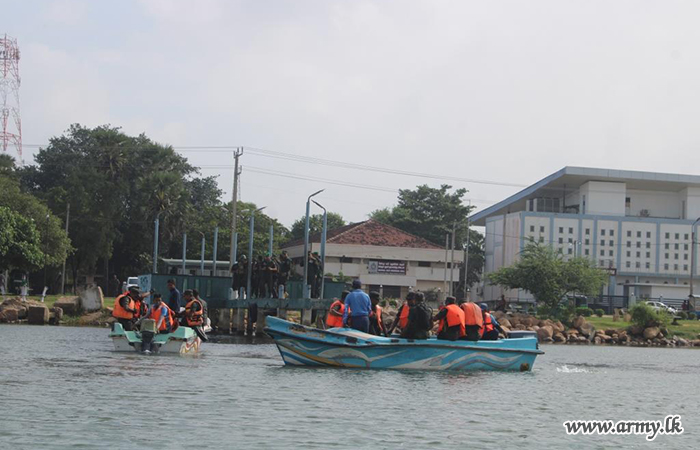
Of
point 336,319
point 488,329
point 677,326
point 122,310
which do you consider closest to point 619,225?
point 677,326

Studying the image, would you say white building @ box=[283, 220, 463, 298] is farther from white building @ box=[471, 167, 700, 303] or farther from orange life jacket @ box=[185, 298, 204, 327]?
orange life jacket @ box=[185, 298, 204, 327]

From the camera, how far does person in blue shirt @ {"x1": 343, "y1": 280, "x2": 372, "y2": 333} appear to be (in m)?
25.3

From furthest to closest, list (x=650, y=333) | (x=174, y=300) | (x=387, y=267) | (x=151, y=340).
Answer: (x=387, y=267) → (x=650, y=333) → (x=174, y=300) → (x=151, y=340)

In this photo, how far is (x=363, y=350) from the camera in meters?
24.7

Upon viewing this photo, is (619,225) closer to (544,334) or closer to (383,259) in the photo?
(383,259)

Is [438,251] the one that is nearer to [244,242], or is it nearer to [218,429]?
[244,242]

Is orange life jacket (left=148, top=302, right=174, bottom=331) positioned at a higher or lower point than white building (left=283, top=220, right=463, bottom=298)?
lower

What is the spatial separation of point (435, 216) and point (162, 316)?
76.3m

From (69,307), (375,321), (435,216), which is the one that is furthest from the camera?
(435,216)

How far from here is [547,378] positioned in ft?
86.8

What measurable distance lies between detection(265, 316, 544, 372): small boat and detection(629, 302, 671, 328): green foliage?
36.2 m

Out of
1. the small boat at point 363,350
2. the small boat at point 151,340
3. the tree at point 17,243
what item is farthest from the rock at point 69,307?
the small boat at point 363,350

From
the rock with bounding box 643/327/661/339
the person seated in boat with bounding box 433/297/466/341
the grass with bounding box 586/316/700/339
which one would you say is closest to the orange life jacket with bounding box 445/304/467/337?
the person seated in boat with bounding box 433/297/466/341

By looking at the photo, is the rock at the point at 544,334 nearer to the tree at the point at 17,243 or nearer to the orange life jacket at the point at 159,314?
the tree at the point at 17,243
